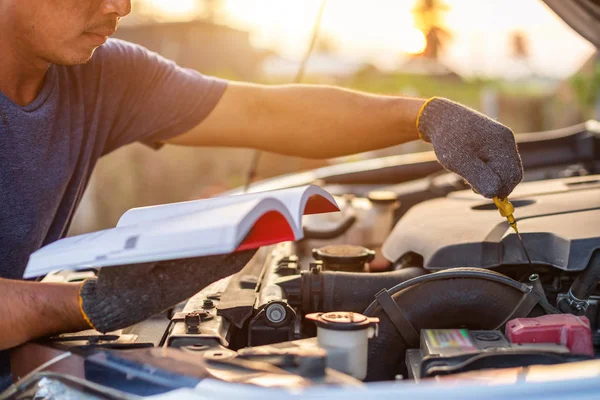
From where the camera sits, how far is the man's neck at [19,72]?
1746 millimetres

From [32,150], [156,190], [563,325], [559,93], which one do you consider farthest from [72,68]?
[559,93]

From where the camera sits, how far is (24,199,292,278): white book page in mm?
993

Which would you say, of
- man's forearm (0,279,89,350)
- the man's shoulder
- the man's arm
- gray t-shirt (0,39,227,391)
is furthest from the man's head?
man's forearm (0,279,89,350)

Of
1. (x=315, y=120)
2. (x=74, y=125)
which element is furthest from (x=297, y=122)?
(x=74, y=125)

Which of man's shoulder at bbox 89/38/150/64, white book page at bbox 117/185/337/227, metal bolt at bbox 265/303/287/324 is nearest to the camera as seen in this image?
white book page at bbox 117/185/337/227

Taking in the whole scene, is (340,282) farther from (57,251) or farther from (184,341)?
(57,251)

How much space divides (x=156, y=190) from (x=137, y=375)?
981 centimetres

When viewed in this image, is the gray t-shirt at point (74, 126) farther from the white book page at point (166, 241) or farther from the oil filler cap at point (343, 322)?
the oil filler cap at point (343, 322)

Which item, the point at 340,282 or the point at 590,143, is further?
the point at 590,143

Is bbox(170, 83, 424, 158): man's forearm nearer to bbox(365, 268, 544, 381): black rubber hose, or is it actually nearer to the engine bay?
the engine bay

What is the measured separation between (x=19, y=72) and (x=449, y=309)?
1.21 meters

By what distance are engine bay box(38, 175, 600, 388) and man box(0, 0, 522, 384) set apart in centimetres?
10

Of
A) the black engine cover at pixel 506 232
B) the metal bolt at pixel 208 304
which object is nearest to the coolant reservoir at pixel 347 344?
the metal bolt at pixel 208 304

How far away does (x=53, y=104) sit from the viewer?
1.84 m
